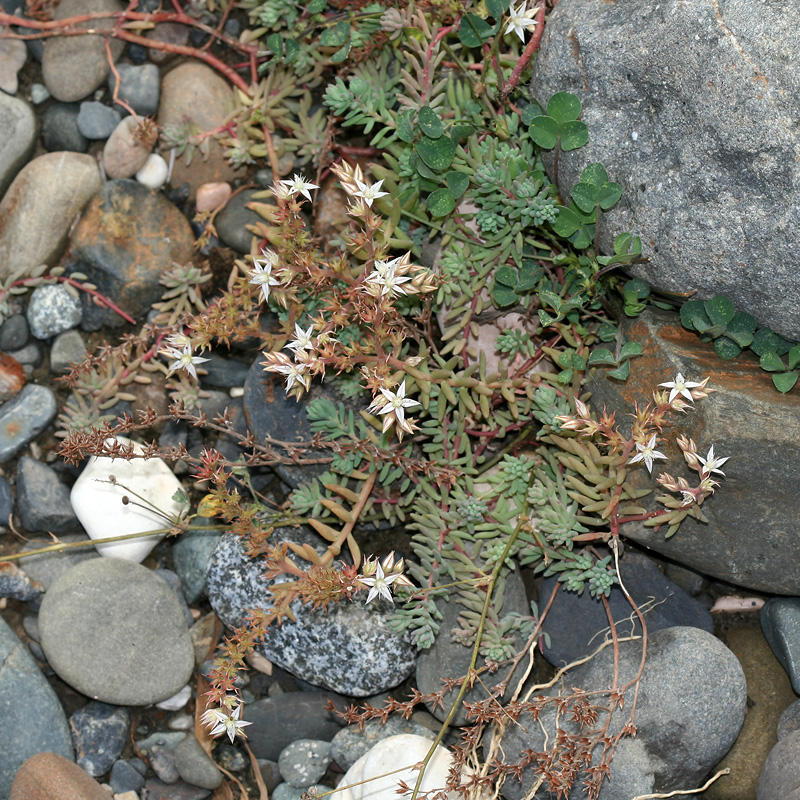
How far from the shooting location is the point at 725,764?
3736 millimetres

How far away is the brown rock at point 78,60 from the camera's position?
180 inches

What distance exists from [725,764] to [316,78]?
12.9 feet

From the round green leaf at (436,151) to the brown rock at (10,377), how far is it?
7.99 ft

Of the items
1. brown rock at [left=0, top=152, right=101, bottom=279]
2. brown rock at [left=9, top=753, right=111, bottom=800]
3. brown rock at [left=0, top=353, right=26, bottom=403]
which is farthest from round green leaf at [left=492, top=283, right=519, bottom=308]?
brown rock at [left=9, top=753, right=111, bottom=800]

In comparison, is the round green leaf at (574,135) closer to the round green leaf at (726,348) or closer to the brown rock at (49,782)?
the round green leaf at (726,348)

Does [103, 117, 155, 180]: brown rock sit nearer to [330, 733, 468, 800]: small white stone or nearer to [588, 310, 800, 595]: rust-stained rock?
[588, 310, 800, 595]: rust-stained rock

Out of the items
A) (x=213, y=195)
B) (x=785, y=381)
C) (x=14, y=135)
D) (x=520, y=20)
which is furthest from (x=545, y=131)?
(x=14, y=135)

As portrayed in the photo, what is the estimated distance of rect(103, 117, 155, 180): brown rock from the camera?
4508 mm

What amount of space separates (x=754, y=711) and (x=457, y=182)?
281 cm

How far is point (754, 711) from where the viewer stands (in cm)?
382

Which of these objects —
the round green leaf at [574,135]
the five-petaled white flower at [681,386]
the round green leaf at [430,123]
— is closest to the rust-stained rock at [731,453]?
the five-petaled white flower at [681,386]

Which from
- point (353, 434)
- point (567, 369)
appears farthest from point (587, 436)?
point (353, 434)

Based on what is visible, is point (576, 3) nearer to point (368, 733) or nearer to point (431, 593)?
point (431, 593)

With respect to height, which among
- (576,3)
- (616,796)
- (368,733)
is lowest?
(368,733)
